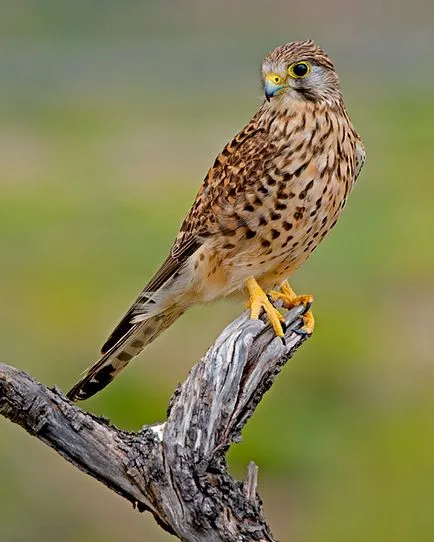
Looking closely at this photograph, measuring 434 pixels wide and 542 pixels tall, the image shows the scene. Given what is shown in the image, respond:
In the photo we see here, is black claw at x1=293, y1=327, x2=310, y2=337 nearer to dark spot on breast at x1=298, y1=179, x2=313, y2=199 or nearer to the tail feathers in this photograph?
dark spot on breast at x1=298, y1=179, x2=313, y2=199

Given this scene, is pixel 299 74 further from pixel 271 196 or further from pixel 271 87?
pixel 271 196

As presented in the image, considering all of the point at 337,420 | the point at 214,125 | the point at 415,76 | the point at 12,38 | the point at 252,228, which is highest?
the point at 12,38

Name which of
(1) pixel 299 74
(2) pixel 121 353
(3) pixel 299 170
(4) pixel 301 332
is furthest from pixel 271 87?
(2) pixel 121 353

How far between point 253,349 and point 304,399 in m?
8.14

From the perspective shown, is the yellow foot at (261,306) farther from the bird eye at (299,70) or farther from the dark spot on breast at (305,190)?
the bird eye at (299,70)

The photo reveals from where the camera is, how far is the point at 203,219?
6883 millimetres

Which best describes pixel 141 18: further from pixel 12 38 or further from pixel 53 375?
pixel 53 375

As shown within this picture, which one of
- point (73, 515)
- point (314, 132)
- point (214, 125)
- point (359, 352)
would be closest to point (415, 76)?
point (214, 125)

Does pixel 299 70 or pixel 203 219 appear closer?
pixel 299 70

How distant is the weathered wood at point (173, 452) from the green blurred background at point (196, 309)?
375 cm

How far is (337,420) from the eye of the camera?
534 inches

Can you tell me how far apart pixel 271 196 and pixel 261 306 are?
0.51 metres

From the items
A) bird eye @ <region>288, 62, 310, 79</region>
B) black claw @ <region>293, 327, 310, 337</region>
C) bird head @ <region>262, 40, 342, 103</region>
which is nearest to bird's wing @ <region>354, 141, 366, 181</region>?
bird head @ <region>262, 40, 342, 103</region>

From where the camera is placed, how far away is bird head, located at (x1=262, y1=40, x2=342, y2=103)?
6516 millimetres
